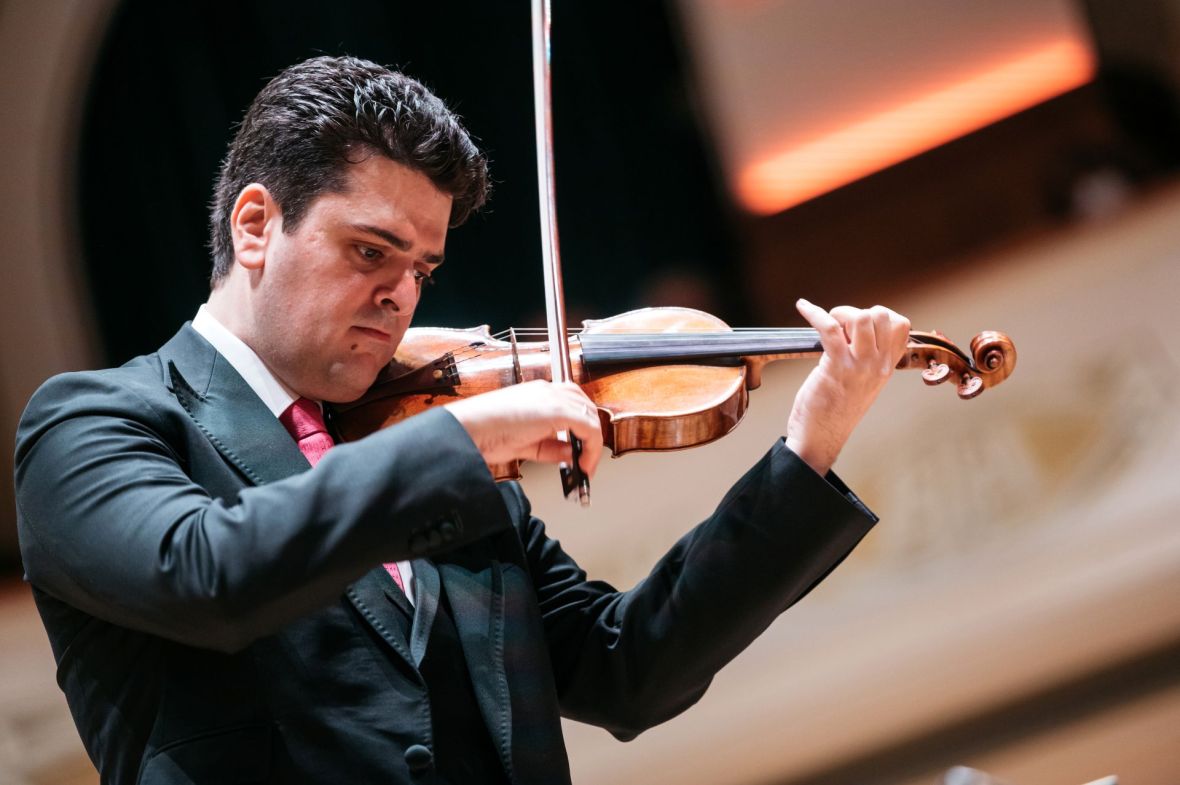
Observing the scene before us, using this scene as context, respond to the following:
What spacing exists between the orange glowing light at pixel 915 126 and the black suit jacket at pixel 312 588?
2.03m

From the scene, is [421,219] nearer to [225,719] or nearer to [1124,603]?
[225,719]

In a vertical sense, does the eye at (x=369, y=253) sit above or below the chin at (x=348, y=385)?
above

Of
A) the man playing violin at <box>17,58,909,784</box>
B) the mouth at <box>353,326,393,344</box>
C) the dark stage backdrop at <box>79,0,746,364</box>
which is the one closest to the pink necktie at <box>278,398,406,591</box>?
the man playing violin at <box>17,58,909,784</box>

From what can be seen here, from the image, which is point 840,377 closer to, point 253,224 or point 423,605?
point 423,605

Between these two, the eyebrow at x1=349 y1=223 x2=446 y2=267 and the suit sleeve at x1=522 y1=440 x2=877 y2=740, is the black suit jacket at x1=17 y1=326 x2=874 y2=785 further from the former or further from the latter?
the eyebrow at x1=349 y1=223 x2=446 y2=267

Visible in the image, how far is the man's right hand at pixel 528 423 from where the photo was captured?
1.09 metres

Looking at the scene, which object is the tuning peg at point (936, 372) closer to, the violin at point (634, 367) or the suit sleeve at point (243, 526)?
the violin at point (634, 367)

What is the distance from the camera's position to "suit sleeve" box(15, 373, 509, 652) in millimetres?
1000

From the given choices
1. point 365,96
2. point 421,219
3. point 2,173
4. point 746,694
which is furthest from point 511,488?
point 2,173

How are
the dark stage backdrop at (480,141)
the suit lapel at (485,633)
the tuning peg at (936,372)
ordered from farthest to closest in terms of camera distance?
the dark stage backdrop at (480,141)
the tuning peg at (936,372)
the suit lapel at (485,633)

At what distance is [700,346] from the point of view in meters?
1.54

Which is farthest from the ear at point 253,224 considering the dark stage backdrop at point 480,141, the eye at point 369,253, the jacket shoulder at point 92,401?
the dark stage backdrop at point 480,141

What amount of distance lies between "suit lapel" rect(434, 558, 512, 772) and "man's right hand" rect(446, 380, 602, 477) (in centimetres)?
28

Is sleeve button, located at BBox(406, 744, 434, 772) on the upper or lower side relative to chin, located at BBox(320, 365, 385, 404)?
lower
